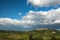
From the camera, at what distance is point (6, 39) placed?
437ft

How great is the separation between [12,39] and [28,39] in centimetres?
1862

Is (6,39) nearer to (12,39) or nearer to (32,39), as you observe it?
(12,39)

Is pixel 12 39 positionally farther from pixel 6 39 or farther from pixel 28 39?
pixel 28 39

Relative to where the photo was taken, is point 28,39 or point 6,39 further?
point 6,39

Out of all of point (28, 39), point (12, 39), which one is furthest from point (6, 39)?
point (28, 39)

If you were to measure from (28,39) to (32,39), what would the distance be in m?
4.25

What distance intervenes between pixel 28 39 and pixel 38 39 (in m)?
8.56

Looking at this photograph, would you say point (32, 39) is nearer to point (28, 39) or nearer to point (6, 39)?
point (28, 39)

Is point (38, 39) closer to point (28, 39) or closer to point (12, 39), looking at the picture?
point (28, 39)

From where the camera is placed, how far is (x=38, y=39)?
124438 mm

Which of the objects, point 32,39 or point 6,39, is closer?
point 32,39

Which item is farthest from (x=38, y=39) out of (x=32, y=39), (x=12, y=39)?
(x=12, y=39)

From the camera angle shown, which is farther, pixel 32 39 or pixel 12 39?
pixel 12 39
